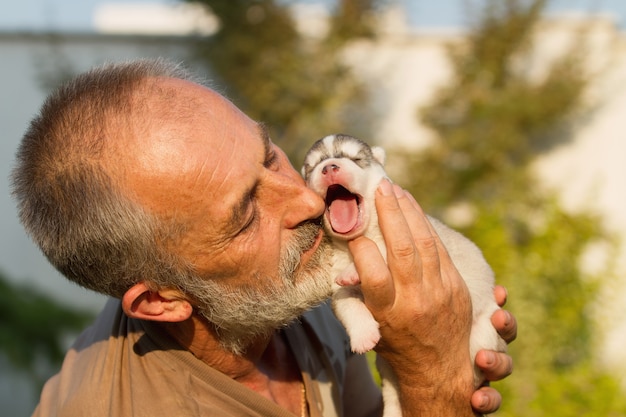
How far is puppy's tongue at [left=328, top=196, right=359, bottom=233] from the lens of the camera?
292 centimetres

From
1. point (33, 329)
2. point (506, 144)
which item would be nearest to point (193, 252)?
point (33, 329)

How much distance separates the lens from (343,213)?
3.03 metres

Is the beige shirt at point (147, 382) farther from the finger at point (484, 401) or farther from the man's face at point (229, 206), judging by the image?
the finger at point (484, 401)

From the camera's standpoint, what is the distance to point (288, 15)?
11711mm

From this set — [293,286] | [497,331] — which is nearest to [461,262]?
[497,331]

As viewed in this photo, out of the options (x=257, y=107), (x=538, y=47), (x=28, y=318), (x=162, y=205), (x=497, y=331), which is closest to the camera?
(x=162, y=205)

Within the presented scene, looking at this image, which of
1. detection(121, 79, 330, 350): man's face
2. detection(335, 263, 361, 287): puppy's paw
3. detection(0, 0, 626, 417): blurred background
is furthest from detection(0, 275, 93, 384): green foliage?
detection(335, 263, 361, 287): puppy's paw

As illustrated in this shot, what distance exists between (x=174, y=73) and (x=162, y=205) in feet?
1.99

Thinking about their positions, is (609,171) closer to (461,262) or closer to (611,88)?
(611,88)

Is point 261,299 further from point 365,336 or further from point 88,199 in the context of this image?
point 88,199

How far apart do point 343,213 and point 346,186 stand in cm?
12

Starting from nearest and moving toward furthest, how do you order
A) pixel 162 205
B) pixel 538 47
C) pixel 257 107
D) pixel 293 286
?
1. pixel 162 205
2. pixel 293 286
3. pixel 257 107
4. pixel 538 47

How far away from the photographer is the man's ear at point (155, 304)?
262 cm

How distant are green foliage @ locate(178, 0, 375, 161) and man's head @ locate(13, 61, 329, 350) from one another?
Result: 330 inches
